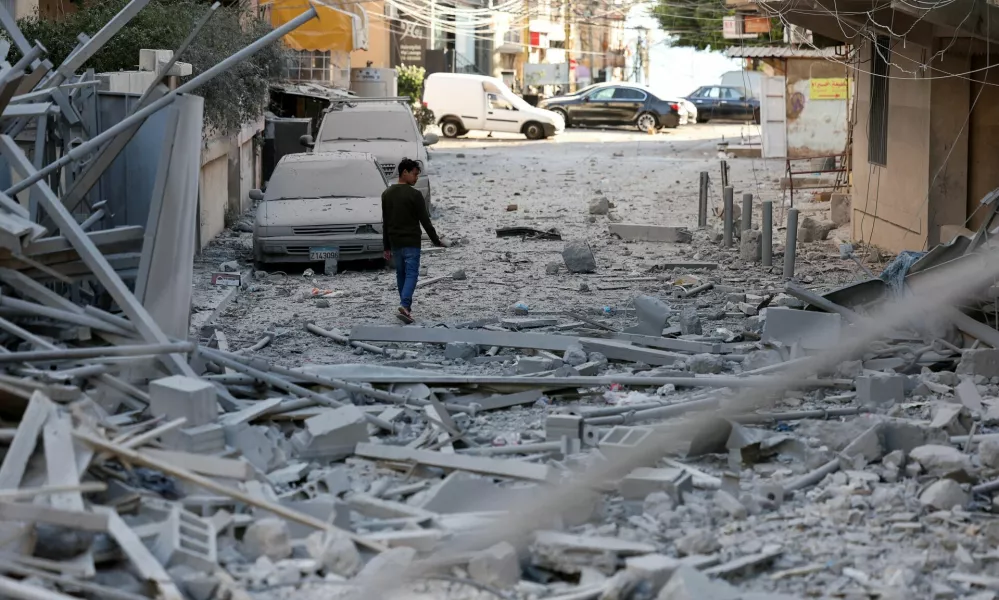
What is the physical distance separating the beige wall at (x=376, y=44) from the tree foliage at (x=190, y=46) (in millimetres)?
23720

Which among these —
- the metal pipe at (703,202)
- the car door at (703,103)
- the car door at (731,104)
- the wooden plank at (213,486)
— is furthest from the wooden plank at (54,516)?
the car door at (703,103)

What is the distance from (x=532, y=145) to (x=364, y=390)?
31.1 m

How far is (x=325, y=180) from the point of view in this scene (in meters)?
17.4

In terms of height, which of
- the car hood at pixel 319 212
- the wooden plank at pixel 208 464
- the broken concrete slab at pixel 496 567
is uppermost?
the car hood at pixel 319 212

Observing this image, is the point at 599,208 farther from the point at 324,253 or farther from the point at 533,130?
the point at 533,130

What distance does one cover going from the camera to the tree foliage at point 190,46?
659 inches

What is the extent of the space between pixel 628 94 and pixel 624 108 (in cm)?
57

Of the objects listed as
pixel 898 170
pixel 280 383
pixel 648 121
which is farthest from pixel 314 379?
pixel 648 121

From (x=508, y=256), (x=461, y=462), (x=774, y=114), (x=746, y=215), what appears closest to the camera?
(x=461, y=462)

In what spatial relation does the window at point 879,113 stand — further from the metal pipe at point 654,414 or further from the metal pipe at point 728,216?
the metal pipe at point 654,414

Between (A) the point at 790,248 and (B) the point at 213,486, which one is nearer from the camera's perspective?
(B) the point at 213,486

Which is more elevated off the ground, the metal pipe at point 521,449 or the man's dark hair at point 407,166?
the man's dark hair at point 407,166

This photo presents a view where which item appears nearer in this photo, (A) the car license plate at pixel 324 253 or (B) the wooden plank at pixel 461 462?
(B) the wooden plank at pixel 461 462

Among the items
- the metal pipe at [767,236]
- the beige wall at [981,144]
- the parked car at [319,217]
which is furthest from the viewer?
the parked car at [319,217]
